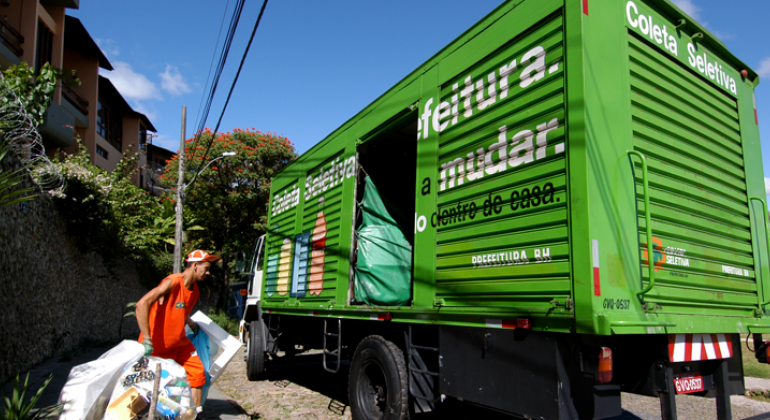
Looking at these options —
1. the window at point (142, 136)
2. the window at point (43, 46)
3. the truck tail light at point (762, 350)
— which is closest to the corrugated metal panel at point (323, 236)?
the truck tail light at point (762, 350)

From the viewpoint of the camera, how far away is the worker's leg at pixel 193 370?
13.1 ft

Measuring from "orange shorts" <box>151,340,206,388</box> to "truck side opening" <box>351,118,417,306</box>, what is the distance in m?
1.82

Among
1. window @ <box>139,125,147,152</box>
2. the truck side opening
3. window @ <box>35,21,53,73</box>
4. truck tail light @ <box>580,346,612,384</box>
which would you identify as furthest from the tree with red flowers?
truck tail light @ <box>580,346,612,384</box>

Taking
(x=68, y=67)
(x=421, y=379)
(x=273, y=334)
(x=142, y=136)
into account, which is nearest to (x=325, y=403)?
(x=273, y=334)

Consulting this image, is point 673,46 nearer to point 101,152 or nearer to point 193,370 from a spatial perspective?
point 193,370

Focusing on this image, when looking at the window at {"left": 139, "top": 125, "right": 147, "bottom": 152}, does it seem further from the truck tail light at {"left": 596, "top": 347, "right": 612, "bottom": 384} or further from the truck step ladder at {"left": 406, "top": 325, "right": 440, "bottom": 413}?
the truck tail light at {"left": 596, "top": 347, "right": 612, "bottom": 384}

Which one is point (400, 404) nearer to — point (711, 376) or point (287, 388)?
point (711, 376)

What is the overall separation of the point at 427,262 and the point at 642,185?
5.71 feet

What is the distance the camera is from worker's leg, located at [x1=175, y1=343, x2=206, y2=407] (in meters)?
4.00

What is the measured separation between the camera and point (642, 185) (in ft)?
10.5

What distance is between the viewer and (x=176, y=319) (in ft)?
12.9

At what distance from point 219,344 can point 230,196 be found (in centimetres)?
1525

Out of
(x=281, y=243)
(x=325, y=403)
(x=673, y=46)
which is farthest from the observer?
(x=281, y=243)

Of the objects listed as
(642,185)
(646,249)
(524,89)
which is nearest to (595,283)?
(646,249)
